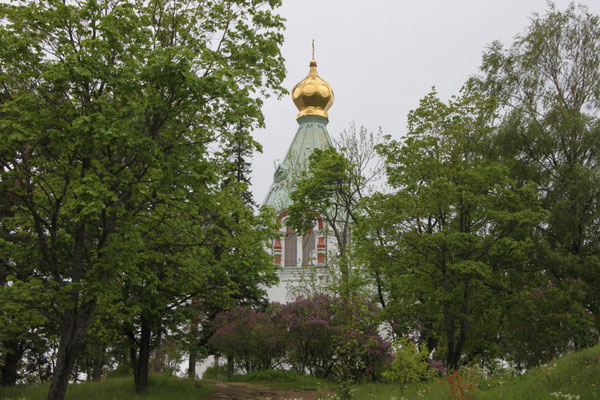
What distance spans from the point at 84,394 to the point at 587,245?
14582 millimetres

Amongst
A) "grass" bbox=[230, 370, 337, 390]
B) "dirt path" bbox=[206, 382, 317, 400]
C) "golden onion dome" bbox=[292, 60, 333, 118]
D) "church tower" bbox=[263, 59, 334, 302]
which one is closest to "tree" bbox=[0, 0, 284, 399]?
"dirt path" bbox=[206, 382, 317, 400]

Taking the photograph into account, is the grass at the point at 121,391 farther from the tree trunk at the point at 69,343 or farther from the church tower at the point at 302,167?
the church tower at the point at 302,167

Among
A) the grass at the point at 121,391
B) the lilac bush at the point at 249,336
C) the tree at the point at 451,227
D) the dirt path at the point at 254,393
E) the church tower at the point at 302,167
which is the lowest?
the dirt path at the point at 254,393

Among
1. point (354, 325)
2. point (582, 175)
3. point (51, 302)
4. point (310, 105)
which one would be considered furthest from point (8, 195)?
point (310, 105)

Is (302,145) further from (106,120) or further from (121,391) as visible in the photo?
(106,120)

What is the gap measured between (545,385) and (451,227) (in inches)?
297

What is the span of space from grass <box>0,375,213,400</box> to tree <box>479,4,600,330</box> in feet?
34.5

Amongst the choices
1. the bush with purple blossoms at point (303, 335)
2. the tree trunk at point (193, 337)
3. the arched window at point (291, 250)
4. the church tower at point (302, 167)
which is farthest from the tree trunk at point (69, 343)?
the arched window at point (291, 250)

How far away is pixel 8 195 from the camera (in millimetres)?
10773

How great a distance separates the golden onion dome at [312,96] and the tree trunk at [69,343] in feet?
90.0

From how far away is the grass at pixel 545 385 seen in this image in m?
7.93

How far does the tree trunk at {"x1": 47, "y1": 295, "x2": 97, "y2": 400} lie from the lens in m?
10.1

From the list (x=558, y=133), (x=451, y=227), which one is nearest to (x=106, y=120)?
(x=451, y=227)

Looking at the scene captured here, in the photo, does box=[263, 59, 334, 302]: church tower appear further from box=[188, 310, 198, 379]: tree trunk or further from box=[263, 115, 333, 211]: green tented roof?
box=[188, 310, 198, 379]: tree trunk
